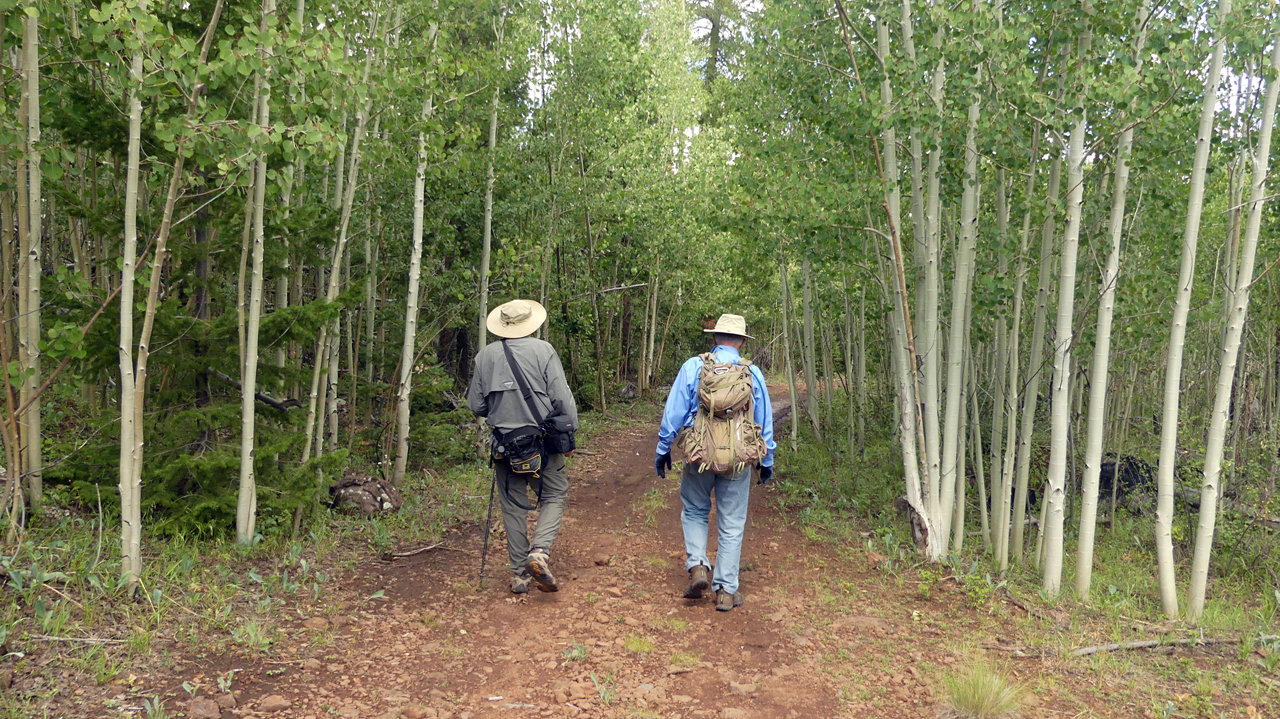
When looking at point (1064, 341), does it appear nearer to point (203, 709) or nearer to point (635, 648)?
point (635, 648)

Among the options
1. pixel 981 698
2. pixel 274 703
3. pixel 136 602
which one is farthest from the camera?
pixel 136 602

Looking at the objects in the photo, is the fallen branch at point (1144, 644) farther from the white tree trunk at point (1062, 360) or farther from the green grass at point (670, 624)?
the green grass at point (670, 624)

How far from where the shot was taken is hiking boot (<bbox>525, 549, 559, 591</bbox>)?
5328 mm

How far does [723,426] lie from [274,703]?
2.96 m

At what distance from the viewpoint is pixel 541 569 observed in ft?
17.5

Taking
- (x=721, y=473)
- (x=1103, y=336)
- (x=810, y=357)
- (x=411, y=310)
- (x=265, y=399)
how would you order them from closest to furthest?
(x=721, y=473) → (x=1103, y=336) → (x=265, y=399) → (x=411, y=310) → (x=810, y=357)

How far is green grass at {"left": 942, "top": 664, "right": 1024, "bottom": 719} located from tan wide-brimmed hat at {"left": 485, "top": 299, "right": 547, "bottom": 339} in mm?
3480

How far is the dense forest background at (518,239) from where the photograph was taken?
474 centimetres

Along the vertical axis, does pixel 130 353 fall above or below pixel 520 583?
above

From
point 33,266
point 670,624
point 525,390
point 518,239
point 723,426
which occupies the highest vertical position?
point 518,239

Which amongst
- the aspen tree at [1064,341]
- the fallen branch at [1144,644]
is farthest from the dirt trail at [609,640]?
the aspen tree at [1064,341]

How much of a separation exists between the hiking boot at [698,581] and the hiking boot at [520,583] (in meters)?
1.17

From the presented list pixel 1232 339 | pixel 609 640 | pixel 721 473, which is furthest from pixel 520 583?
pixel 1232 339

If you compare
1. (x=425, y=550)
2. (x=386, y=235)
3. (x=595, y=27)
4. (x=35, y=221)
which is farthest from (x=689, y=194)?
(x=35, y=221)
